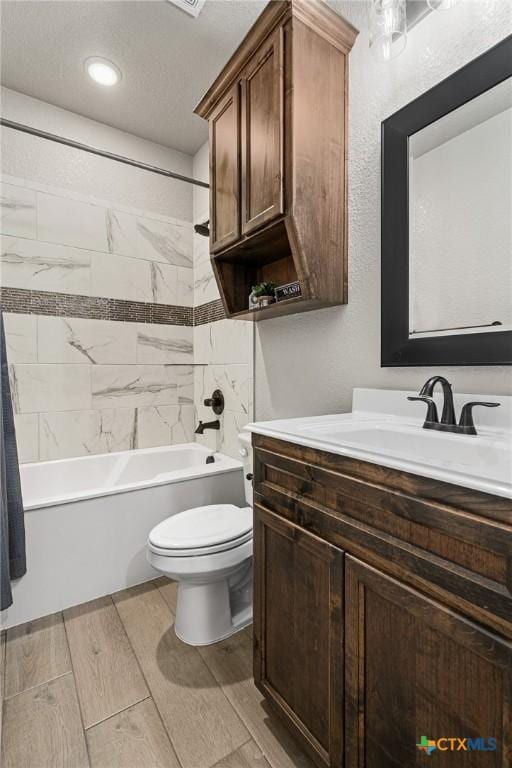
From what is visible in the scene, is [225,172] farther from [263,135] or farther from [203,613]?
[203,613]

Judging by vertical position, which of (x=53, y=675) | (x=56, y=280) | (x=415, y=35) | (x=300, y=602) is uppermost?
(x=415, y=35)

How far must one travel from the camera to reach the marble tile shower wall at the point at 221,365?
90.2 inches

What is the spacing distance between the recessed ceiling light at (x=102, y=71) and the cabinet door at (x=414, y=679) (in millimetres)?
2636

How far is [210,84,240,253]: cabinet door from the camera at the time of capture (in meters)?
1.67

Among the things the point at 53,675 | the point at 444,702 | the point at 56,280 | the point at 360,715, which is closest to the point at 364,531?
the point at 444,702

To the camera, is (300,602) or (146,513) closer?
(300,602)

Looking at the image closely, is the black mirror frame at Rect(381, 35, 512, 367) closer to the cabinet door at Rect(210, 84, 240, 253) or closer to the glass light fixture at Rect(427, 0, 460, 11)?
the glass light fixture at Rect(427, 0, 460, 11)

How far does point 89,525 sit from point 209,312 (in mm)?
→ 1594

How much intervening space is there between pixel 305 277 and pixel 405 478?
0.94m

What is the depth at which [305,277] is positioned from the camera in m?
1.44

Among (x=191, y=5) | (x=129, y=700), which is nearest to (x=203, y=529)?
(x=129, y=700)

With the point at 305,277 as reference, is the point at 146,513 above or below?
below

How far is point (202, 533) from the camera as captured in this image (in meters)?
1.52

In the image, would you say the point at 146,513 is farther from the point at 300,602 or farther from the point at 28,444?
the point at 300,602
